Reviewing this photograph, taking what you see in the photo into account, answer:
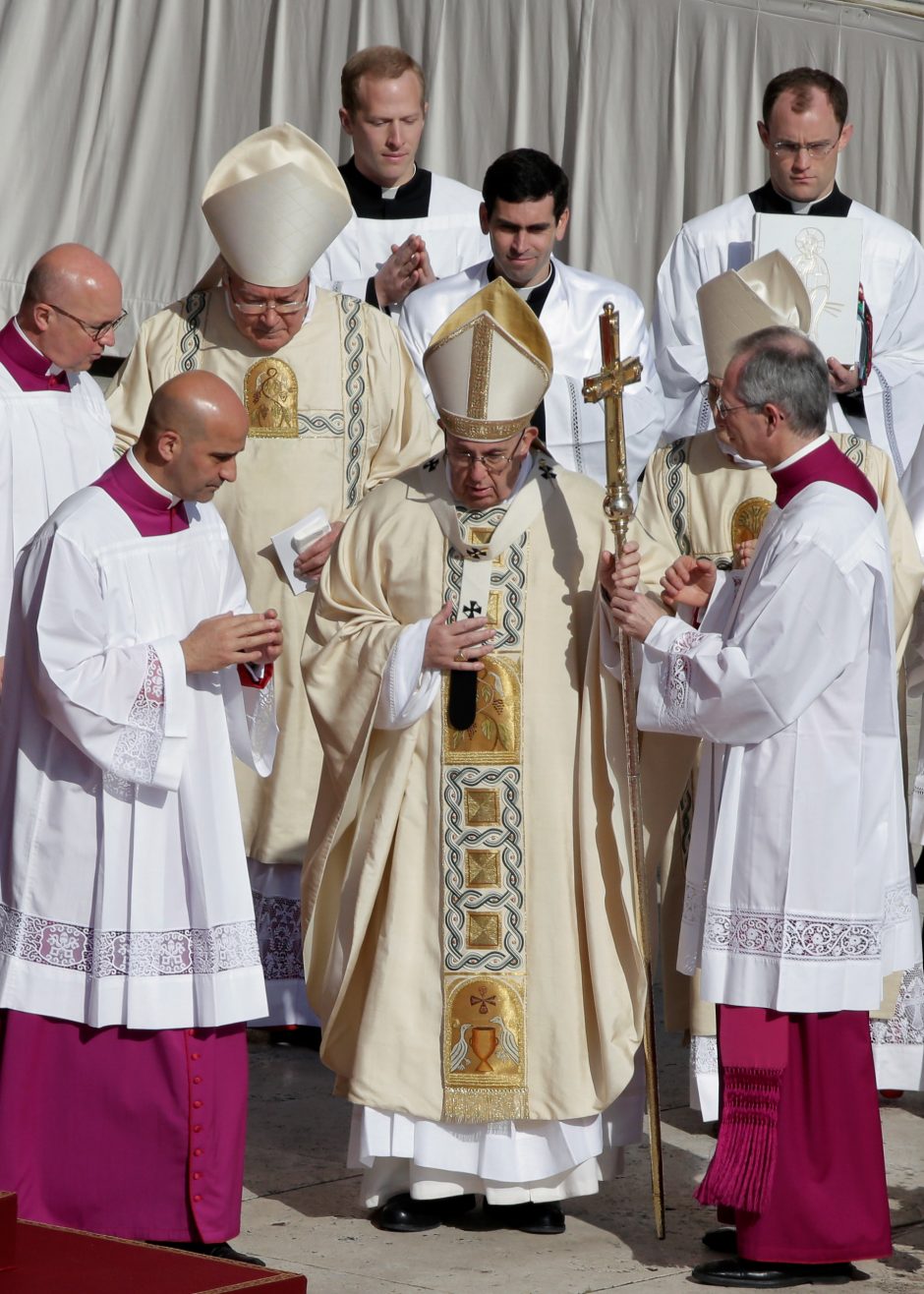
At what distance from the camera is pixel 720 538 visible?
6102 mm

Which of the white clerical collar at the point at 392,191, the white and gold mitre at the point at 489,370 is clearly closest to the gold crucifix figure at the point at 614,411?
the white and gold mitre at the point at 489,370

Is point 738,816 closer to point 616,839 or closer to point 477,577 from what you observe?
point 616,839

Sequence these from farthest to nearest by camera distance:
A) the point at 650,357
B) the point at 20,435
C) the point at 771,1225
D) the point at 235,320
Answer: the point at 650,357 < the point at 235,320 < the point at 20,435 < the point at 771,1225

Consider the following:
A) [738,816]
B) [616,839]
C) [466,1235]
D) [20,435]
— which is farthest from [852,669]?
[20,435]

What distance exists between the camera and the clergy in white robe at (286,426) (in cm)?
650

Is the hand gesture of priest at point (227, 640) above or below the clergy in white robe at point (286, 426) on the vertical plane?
below

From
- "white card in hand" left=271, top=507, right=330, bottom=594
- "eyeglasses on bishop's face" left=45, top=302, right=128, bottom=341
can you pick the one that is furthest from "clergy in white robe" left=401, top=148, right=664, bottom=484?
"eyeglasses on bishop's face" left=45, top=302, right=128, bottom=341

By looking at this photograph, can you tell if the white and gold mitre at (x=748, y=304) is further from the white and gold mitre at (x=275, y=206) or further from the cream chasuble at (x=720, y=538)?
the white and gold mitre at (x=275, y=206)

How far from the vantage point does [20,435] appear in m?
5.93

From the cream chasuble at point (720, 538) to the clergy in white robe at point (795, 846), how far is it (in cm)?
118

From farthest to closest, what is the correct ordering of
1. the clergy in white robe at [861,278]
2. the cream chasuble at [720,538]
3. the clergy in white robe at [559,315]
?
the clergy in white robe at [861,278], the clergy in white robe at [559,315], the cream chasuble at [720,538]

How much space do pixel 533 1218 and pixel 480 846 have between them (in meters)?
0.89

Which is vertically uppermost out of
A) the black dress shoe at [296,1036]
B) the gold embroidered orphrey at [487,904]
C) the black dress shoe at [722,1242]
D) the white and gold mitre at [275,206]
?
the white and gold mitre at [275,206]

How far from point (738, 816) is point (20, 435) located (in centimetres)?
242
